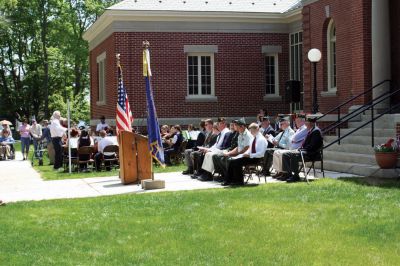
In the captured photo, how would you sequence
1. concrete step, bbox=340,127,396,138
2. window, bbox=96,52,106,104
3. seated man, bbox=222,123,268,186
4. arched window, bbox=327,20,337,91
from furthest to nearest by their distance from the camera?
1. window, bbox=96,52,106,104
2. arched window, bbox=327,20,337,91
3. concrete step, bbox=340,127,396,138
4. seated man, bbox=222,123,268,186

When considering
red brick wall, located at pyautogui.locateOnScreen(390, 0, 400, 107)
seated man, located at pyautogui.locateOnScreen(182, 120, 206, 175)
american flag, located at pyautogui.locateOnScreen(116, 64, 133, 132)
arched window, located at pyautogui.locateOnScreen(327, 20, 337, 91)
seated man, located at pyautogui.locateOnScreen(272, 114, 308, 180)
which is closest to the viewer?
seated man, located at pyautogui.locateOnScreen(272, 114, 308, 180)

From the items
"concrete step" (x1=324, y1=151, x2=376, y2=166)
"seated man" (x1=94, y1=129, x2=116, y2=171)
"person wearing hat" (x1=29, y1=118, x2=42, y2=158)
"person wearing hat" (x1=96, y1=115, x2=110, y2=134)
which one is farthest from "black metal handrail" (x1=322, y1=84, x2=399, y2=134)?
"person wearing hat" (x1=29, y1=118, x2=42, y2=158)

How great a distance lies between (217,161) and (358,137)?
14.6ft

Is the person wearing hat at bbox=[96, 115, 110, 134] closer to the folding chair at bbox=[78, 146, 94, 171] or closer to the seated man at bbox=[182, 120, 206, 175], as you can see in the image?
the folding chair at bbox=[78, 146, 94, 171]

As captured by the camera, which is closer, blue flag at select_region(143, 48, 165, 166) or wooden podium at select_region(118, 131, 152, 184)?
blue flag at select_region(143, 48, 165, 166)

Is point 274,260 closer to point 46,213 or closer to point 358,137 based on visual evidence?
point 46,213

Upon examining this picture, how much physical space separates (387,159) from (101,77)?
20.1 metres

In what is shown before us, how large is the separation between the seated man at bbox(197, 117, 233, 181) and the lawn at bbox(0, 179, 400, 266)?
284cm

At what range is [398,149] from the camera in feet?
48.5

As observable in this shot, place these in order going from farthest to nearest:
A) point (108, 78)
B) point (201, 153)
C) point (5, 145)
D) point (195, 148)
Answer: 1. point (5, 145)
2. point (108, 78)
3. point (195, 148)
4. point (201, 153)

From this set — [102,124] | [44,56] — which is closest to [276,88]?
[102,124]

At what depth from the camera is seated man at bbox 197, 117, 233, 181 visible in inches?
632

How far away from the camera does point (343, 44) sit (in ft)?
69.3

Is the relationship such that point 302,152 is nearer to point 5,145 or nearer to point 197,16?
point 197,16
